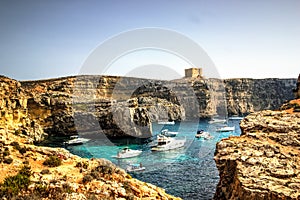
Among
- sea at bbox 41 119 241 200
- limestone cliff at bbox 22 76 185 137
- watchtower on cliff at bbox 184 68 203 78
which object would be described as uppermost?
watchtower on cliff at bbox 184 68 203 78

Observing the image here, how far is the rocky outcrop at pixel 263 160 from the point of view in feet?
47.8

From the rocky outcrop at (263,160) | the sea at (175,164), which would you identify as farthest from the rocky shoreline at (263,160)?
the sea at (175,164)

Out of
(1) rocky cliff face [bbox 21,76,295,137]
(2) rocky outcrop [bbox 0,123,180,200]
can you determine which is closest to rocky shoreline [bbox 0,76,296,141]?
(1) rocky cliff face [bbox 21,76,295,137]

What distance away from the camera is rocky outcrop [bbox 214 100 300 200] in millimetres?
14570

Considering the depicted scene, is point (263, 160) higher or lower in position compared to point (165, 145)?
higher

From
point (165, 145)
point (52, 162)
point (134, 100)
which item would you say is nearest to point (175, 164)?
point (165, 145)

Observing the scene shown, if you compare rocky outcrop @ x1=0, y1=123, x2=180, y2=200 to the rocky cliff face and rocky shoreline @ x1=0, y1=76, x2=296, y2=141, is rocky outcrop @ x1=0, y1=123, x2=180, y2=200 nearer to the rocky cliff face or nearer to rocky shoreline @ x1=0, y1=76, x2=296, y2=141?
rocky shoreline @ x1=0, y1=76, x2=296, y2=141

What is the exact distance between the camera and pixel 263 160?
661 inches

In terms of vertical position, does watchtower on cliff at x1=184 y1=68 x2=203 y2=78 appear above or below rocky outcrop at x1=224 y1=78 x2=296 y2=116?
above

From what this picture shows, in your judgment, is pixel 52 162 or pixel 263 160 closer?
pixel 52 162

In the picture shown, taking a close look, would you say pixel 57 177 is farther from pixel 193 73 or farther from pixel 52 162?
pixel 193 73

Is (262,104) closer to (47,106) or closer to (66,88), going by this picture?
(66,88)

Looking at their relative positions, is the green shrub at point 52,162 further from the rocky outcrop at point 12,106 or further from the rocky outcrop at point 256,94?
the rocky outcrop at point 256,94

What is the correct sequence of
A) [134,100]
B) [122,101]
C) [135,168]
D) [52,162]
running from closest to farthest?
[52,162] < [135,168] < [134,100] < [122,101]
